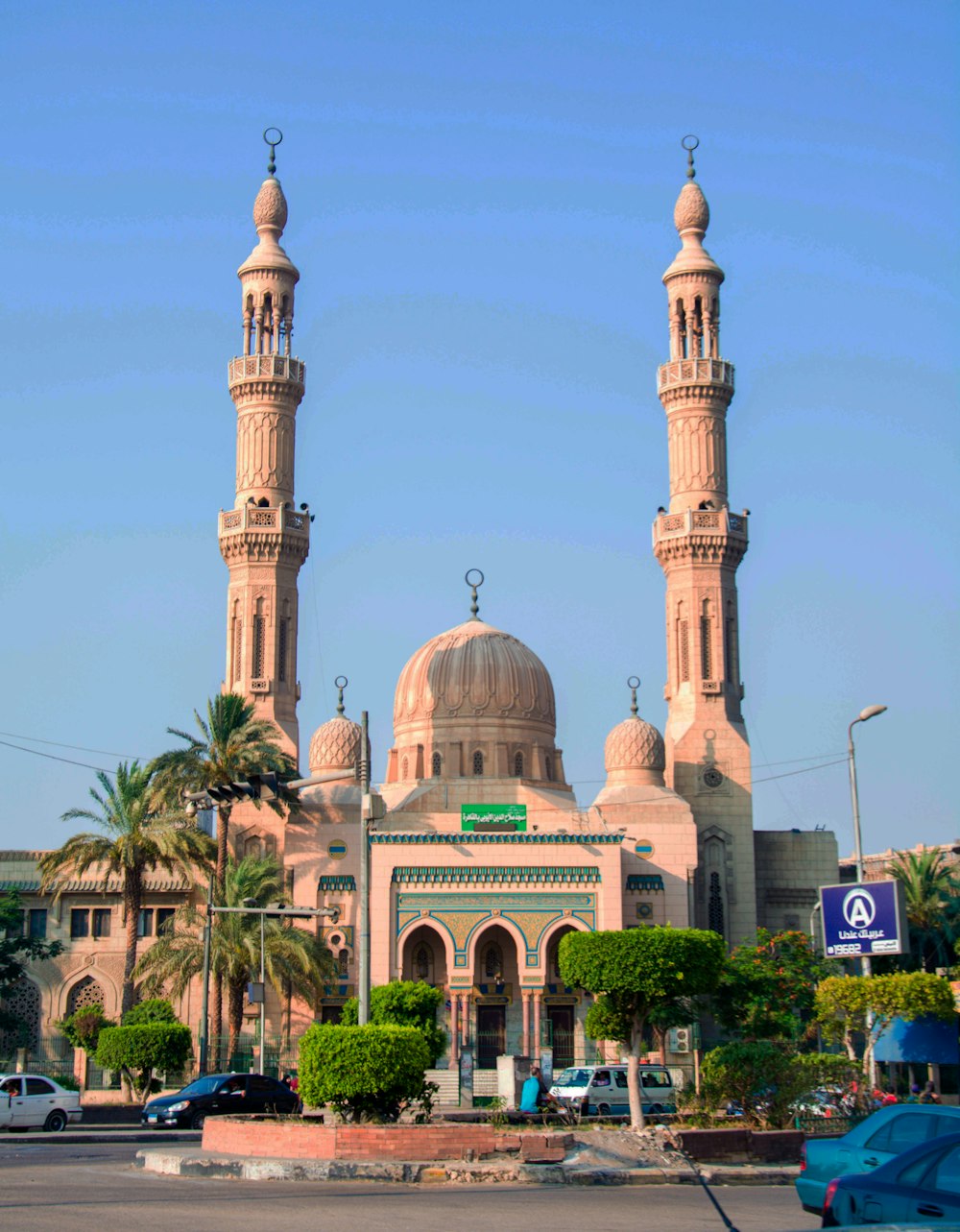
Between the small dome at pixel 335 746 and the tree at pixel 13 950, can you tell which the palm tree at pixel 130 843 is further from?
the small dome at pixel 335 746

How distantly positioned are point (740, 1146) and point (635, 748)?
35391 millimetres

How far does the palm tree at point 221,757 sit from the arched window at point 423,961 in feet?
24.4

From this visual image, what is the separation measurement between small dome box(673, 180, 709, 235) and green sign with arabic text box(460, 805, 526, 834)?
74.0 feet

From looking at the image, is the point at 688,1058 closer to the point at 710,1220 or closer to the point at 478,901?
the point at 478,901

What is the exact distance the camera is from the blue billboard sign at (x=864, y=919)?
23.9m

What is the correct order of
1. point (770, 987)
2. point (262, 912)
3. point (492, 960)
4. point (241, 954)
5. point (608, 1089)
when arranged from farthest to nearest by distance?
point (492, 960) → point (241, 954) → point (770, 987) → point (262, 912) → point (608, 1089)

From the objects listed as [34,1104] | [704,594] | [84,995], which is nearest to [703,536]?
[704,594]

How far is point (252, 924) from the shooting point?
43.8m

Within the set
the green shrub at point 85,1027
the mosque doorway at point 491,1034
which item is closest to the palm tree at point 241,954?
the green shrub at point 85,1027

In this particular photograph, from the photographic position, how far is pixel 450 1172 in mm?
18391

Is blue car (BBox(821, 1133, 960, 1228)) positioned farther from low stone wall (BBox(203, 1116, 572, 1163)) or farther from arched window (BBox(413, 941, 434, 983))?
arched window (BBox(413, 941, 434, 983))

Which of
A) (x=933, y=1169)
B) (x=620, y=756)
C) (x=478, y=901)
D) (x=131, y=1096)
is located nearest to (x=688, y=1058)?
(x=478, y=901)

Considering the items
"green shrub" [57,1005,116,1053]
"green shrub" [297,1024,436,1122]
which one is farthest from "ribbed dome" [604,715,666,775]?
"green shrub" [297,1024,436,1122]

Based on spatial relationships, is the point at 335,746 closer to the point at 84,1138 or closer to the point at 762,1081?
the point at 84,1138
